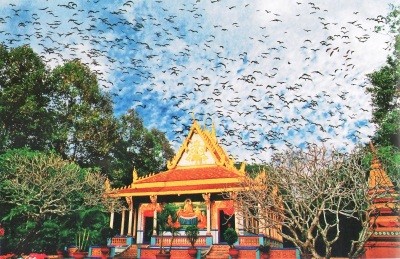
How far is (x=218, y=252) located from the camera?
68.3 ft

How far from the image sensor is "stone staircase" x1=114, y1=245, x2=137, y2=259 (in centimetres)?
2172

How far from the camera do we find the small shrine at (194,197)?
22.2 meters

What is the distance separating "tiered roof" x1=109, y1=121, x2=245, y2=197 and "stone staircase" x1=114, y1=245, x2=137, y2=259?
3778 millimetres

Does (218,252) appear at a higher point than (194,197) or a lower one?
lower

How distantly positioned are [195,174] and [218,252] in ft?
21.8

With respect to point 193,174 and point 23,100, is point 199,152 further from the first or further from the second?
point 23,100

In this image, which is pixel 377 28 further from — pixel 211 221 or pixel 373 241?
pixel 211 221

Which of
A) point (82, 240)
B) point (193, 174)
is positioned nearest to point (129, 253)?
point (82, 240)

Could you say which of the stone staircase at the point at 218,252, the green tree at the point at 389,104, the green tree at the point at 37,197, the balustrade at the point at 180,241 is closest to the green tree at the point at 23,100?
the green tree at the point at 37,197

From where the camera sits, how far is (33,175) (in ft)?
73.5

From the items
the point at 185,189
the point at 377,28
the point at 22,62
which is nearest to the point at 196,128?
the point at 185,189

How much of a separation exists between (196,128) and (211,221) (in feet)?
24.7

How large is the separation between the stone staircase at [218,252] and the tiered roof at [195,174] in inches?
130

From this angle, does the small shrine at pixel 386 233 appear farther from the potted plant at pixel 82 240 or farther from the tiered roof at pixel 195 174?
the potted plant at pixel 82 240
